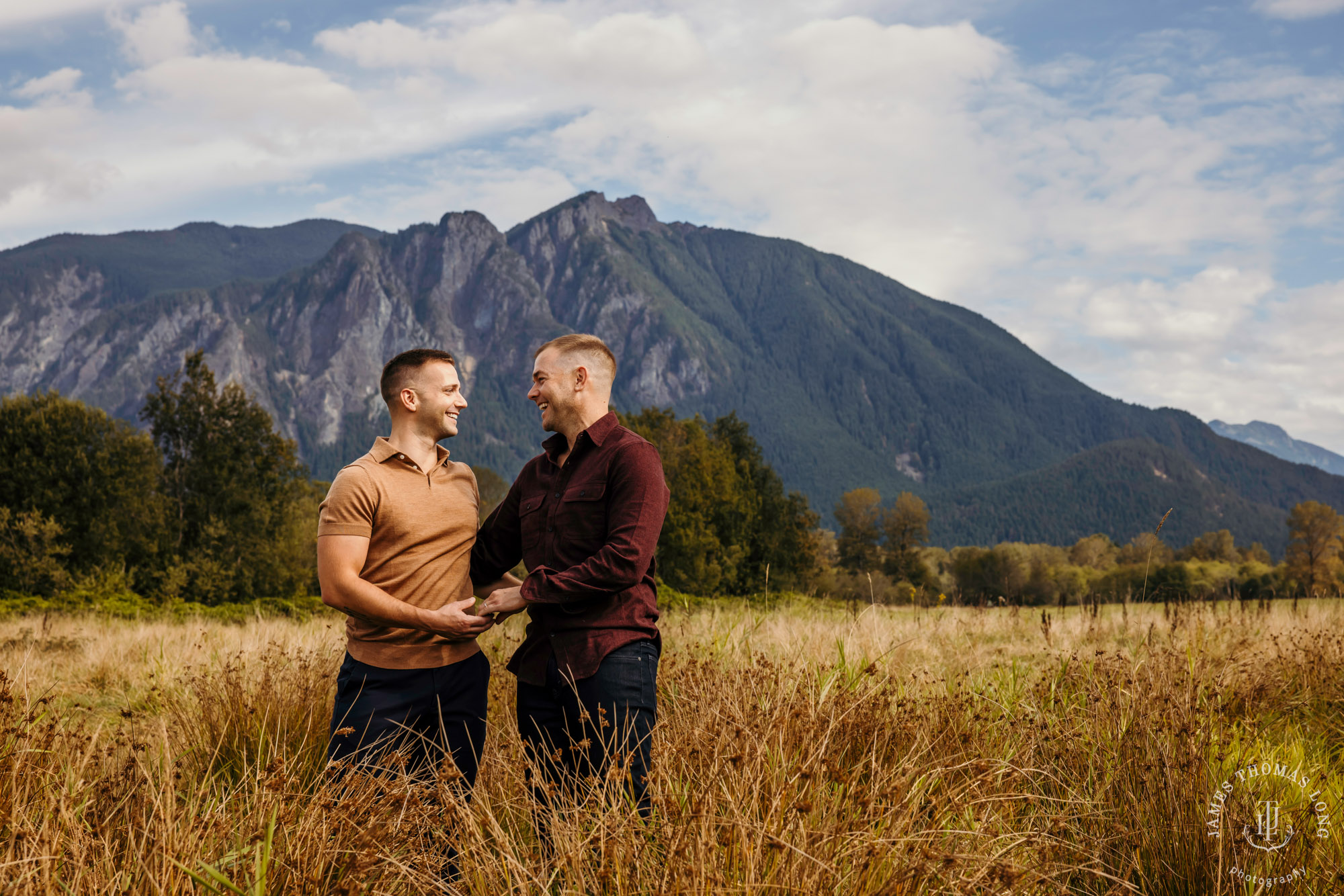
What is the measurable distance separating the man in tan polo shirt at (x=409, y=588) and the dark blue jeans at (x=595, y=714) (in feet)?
0.98

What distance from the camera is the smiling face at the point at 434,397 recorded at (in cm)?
327

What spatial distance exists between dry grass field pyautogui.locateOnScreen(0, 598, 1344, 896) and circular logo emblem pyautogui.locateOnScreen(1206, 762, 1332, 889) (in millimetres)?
14

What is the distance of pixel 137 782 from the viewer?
113 inches

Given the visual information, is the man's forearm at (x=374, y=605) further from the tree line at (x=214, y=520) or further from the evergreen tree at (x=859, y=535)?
the evergreen tree at (x=859, y=535)

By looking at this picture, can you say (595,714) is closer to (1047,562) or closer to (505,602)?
(505,602)

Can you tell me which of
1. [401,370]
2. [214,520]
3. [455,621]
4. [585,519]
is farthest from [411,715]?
[214,520]

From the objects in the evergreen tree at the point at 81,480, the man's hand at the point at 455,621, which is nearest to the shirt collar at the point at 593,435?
the man's hand at the point at 455,621

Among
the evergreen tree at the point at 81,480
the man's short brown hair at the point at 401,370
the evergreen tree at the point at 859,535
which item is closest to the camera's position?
the man's short brown hair at the point at 401,370

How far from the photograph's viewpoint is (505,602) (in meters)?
3.04

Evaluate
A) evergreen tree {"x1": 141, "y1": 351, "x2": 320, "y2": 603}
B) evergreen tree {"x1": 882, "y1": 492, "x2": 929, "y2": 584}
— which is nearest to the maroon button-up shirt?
evergreen tree {"x1": 141, "y1": 351, "x2": 320, "y2": 603}

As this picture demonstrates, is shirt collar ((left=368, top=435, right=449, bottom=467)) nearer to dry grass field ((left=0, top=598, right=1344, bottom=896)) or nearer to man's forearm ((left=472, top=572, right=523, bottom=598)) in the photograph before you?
man's forearm ((left=472, top=572, right=523, bottom=598))

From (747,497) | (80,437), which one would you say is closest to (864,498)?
(747,497)

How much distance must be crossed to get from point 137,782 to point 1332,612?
10782 mm

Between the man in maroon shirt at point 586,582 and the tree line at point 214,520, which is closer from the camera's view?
the man in maroon shirt at point 586,582
